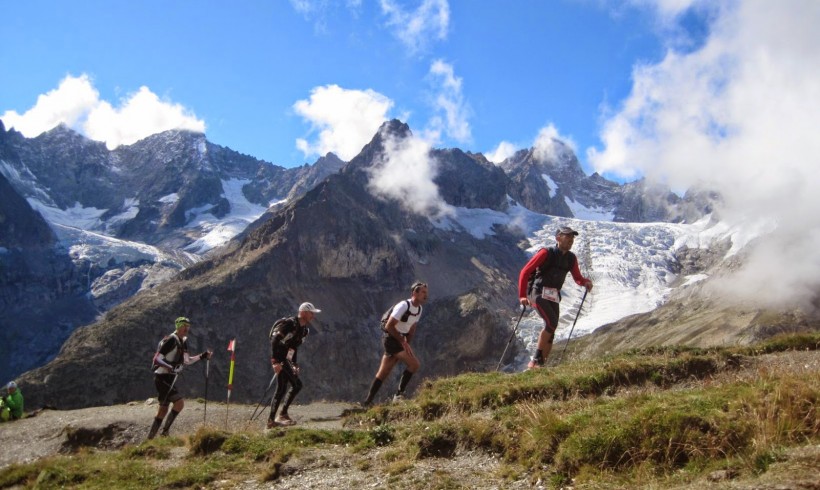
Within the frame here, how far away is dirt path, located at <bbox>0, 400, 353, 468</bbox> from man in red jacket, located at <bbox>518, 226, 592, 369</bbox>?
21.4 ft

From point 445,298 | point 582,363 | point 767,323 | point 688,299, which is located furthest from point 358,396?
point 582,363

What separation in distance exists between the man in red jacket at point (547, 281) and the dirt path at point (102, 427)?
652 centimetres

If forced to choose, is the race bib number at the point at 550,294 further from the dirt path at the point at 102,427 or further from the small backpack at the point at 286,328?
the dirt path at the point at 102,427

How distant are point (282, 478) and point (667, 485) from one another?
5.46 metres

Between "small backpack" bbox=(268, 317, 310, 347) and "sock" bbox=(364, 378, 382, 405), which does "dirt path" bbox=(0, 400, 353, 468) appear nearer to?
"sock" bbox=(364, 378, 382, 405)

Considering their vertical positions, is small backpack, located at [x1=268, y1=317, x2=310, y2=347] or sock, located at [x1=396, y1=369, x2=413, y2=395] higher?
small backpack, located at [x1=268, y1=317, x2=310, y2=347]

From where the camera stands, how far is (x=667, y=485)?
6312 millimetres

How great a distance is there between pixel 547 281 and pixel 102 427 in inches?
590

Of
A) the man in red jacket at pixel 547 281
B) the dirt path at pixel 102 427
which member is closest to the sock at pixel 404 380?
the dirt path at pixel 102 427

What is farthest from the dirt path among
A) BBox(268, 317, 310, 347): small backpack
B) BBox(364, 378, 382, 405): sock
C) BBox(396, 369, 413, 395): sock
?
BBox(268, 317, 310, 347): small backpack

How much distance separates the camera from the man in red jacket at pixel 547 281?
45.8 ft

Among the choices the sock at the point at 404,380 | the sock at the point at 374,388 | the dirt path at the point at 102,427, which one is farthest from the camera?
the dirt path at the point at 102,427

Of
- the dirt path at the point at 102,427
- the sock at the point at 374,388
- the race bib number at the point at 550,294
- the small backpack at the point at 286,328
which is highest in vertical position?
the race bib number at the point at 550,294

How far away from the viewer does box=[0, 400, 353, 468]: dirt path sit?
1822 centimetres
